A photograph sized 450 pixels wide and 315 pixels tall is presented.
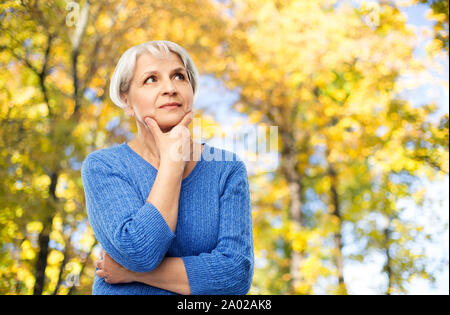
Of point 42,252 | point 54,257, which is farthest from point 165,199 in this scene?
point 54,257

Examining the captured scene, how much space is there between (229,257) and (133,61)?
0.74 m

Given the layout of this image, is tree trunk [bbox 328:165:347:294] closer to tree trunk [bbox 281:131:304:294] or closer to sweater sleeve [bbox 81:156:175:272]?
tree trunk [bbox 281:131:304:294]

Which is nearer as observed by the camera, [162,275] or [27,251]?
[162,275]

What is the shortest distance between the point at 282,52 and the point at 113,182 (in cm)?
577

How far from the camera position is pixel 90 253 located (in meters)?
3.88

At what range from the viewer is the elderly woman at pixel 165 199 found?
1.13 meters

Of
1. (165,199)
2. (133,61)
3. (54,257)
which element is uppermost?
(133,61)

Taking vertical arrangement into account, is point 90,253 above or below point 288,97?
below

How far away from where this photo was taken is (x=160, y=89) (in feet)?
4.25

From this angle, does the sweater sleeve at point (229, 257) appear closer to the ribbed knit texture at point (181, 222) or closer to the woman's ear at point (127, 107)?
the ribbed knit texture at point (181, 222)

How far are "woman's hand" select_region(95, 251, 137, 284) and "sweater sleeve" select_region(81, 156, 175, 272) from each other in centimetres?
4

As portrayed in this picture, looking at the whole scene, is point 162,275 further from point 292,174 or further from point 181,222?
point 292,174
